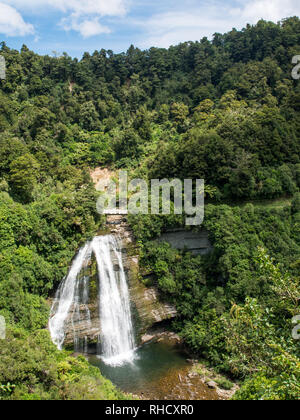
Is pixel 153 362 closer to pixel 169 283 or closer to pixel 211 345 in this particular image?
pixel 211 345

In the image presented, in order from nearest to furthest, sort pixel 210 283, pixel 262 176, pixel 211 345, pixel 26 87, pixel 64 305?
pixel 211 345
pixel 64 305
pixel 210 283
pixel 262 176
pixel 26 87

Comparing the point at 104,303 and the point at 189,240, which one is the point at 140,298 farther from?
the point at 189,240

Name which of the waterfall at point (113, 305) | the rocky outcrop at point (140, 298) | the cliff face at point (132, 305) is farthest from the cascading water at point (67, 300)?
the rocky outcrop at point (140, 298)

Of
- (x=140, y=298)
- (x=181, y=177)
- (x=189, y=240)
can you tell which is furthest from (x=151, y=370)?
(x=181, y=177)

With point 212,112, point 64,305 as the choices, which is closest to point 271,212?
point 64,305

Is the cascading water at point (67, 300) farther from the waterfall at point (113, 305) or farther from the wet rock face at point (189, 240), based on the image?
the wet rock face at point (189, 240)

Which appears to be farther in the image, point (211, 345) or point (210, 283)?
point (210, 283)

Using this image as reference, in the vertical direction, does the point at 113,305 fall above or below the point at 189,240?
below
